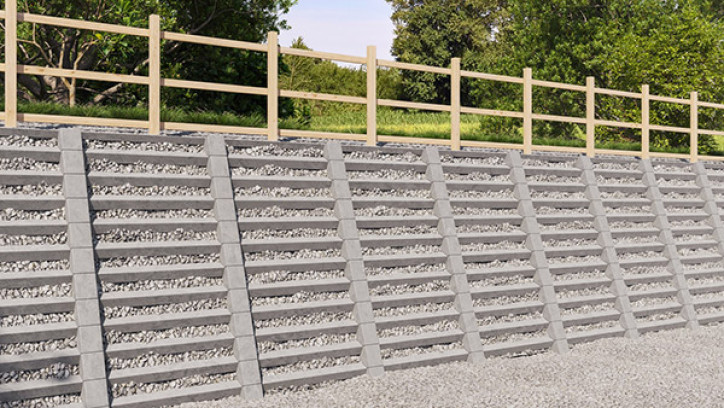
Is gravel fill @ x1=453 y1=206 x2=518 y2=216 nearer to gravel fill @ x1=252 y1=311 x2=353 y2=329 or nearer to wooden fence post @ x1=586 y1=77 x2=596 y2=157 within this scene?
gravel fill @ x1=252 y1=311 x2=353 y2=329

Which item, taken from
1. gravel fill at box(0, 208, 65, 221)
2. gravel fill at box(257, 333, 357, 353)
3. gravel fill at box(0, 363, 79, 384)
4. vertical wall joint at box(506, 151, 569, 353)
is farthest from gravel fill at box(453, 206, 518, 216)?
gravel fill at box(0, 363, 79, 384)

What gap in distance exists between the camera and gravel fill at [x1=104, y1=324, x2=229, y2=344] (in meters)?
7.15

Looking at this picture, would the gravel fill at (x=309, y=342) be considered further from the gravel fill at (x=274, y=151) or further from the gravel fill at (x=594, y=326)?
the gravel fill at (x=594, y=326)

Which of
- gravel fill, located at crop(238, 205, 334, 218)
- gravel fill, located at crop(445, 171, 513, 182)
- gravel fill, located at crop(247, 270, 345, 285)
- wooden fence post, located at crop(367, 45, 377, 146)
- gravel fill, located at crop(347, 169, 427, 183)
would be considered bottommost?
gravel fill, located at crop(247, 270, 345, 285)

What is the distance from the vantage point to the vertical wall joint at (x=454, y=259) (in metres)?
9.34

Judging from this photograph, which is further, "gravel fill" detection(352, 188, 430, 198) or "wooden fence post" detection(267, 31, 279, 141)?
"gravel fill" detection(352, 188, 430, 198)

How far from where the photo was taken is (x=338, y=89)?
49.6 meters

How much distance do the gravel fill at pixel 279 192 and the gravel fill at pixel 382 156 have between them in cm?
81

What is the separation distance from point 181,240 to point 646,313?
7706mm

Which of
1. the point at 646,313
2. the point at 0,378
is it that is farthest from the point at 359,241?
the point at 646,313

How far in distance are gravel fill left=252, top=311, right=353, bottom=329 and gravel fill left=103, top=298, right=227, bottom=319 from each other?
0.51 m

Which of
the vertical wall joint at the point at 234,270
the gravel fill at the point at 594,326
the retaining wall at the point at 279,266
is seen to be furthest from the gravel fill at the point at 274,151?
the gravel fill at the point at 594,326

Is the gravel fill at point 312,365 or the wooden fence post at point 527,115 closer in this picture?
the gravel fill at point 312,365

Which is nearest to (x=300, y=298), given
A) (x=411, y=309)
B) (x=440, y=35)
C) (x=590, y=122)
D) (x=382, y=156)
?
(x=411, y=309)
